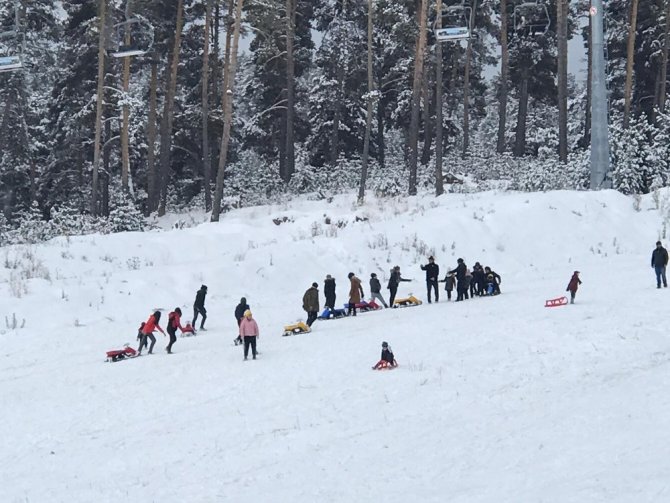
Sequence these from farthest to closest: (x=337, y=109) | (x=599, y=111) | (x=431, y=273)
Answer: (x=337, y=109), (x=599, y=111), (x=431, y=273)

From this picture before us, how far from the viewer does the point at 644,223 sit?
27516mm

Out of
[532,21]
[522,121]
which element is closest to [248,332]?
[522,121]

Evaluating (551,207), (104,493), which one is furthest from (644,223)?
(104,493)

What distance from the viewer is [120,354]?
16453 mm

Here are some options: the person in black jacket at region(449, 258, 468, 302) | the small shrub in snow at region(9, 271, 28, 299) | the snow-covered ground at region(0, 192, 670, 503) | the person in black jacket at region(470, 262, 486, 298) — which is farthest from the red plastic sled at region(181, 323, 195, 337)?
the person in black jacket at region(470, 262, 486, 298)

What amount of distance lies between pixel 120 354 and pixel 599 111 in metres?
21.0

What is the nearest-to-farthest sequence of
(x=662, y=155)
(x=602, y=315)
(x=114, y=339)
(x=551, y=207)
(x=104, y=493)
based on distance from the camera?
(x=104, y=493)
(x=602, y=315)
(x=114, y=339)
(x=551, y=207)
(x=662, y=155)

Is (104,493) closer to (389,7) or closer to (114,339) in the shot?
(114,339)

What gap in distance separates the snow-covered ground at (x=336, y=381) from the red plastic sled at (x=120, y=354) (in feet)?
1.72

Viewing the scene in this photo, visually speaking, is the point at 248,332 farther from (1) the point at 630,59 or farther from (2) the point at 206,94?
(1) the point at 630,59

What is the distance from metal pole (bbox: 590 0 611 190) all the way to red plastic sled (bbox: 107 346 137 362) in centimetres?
2027

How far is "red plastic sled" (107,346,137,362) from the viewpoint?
16.2 m

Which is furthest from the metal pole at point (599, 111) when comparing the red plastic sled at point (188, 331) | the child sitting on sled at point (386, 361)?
the child sitting on sled at point (386, 361)

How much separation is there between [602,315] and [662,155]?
18303 mm
